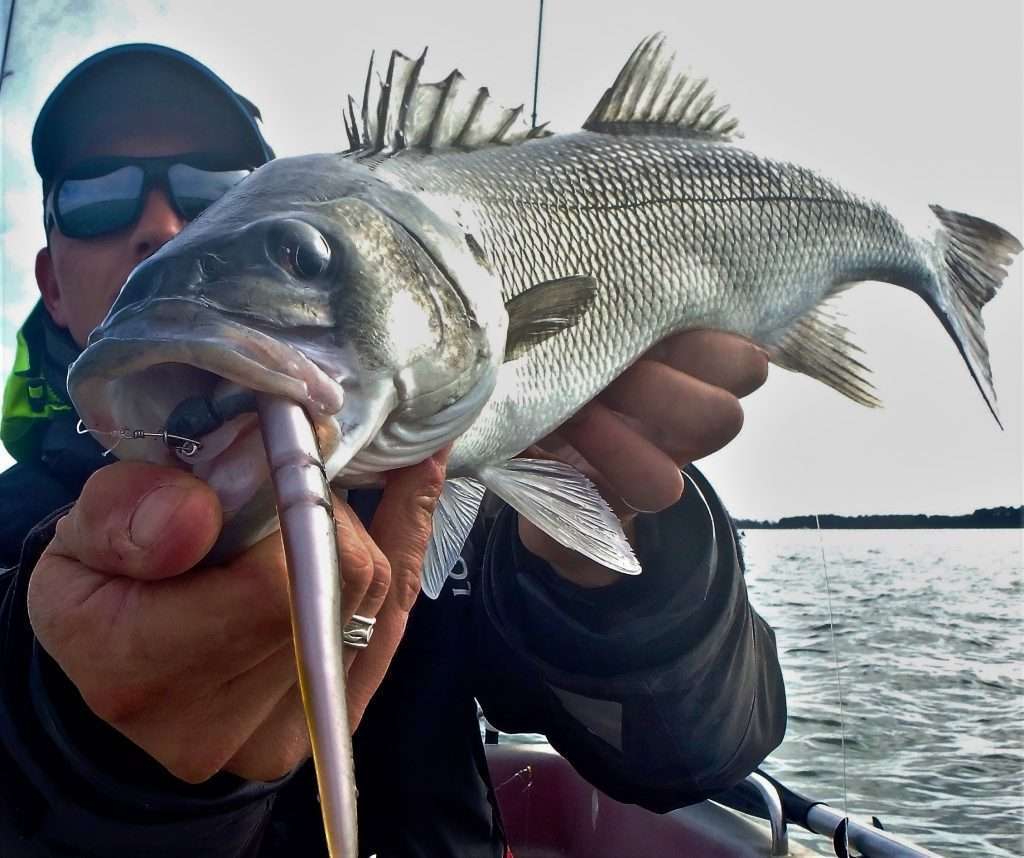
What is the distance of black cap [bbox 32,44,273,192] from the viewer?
2.37m

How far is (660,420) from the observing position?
139 cm

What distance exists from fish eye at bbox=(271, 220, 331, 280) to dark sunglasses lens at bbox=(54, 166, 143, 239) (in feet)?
5.16

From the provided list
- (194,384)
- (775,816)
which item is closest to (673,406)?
(194,384)

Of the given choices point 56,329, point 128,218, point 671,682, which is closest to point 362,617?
point 671,682

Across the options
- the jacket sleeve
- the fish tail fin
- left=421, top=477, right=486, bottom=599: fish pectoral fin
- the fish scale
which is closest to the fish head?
the fish scale

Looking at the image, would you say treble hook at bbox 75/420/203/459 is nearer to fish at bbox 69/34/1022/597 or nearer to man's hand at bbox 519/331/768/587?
fish at bbox 69/34/1022/597

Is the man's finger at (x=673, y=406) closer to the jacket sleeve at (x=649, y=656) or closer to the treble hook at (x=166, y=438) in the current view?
the jacket sleeve at (x=649, y=656)

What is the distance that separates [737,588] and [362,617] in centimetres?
91

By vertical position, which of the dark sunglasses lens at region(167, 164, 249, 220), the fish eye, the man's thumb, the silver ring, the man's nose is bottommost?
the silver ring

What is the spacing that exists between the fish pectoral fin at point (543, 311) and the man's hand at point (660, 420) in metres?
0.22

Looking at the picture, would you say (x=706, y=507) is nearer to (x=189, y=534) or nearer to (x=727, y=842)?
(x=189, y=534)

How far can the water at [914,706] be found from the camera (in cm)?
632

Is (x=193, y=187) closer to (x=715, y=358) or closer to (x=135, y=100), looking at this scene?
(x=135, y=100)

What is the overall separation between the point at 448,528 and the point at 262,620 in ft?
1.46
